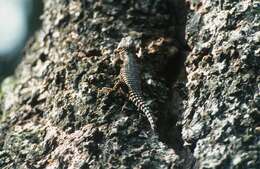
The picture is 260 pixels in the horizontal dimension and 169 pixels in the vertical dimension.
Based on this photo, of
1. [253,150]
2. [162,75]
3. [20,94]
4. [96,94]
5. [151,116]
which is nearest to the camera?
[253,150]

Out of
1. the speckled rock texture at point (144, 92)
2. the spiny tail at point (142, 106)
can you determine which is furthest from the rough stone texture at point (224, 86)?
the spiny tail at point (142, 106)

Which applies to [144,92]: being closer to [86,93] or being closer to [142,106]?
[142,106]

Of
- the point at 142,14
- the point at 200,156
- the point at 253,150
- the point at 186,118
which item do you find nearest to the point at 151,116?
the point at 186,118

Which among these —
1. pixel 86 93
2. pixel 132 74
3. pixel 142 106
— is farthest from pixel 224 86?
pixel 86 93

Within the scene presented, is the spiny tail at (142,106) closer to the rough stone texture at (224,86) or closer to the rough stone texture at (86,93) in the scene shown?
the rough stone texture at (86,93)

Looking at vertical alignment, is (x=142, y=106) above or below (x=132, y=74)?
below

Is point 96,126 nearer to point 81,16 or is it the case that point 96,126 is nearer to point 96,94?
point 96,94
